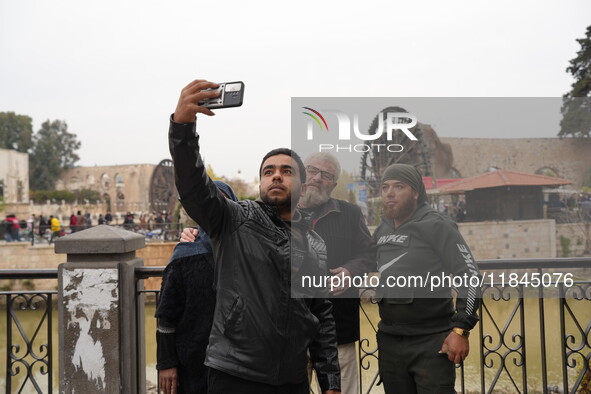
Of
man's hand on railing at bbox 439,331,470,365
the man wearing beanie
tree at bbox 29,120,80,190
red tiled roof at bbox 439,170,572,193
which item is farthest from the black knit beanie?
tree at bbox 29,120,80,190

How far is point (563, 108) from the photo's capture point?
96.3 inches

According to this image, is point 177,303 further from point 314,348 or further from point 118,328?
point 118,328

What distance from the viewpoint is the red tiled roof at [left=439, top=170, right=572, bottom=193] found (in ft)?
7.48

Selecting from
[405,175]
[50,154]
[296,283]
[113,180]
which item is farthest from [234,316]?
[50,154]

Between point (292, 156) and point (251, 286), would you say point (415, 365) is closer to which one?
point (251, 286)

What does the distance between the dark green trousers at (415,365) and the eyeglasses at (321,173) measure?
786mm

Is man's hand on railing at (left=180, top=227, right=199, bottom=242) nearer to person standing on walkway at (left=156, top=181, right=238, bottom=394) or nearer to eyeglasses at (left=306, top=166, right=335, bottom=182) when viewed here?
person standing on walkway at (left=156, top=181, right=238, bottom=394)

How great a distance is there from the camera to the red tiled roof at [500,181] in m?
2.28

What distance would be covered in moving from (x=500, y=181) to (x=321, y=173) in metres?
0.82

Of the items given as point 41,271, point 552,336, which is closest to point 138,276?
point 41,271

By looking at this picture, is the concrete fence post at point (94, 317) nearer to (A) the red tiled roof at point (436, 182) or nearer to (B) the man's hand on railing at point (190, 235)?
(B) the man's hand on railing at point (190, 235)

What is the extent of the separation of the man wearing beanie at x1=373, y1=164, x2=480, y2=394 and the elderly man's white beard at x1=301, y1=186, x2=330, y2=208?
0.30 metres

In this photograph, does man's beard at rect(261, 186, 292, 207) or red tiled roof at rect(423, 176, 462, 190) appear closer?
man's beard at rect(261, 186, 292, 207)

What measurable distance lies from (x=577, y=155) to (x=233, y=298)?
1735mm
